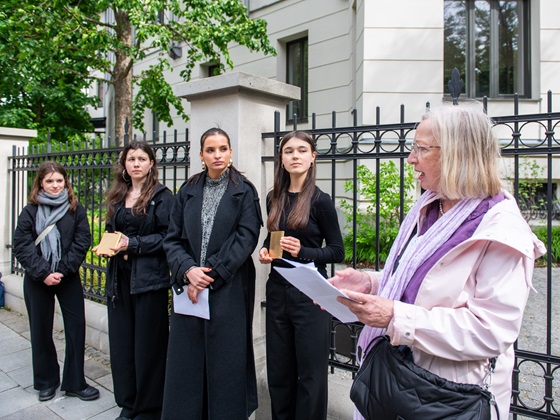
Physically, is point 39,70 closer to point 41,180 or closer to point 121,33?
point 121,33

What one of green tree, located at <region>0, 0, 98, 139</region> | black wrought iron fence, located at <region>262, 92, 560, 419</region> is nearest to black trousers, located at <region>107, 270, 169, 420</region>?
black wrought iron fence, located at <region>262, 92, 560, 419</region>

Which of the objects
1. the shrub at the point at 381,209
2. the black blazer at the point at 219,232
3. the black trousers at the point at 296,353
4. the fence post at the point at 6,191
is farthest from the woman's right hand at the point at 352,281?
the fence post at the point at 6,191

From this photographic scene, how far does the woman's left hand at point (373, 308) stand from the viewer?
1.58 meters

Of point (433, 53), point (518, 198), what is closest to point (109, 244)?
point (518, 198)

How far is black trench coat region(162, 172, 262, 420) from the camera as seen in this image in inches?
113

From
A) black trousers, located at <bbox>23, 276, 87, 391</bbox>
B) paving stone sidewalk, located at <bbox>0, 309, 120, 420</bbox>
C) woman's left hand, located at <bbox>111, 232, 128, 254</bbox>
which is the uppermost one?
woman's left hand, located at <bbox>111, 232, 128, 254</bbox>

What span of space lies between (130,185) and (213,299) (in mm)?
1306

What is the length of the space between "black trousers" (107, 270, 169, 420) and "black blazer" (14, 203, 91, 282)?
61cm

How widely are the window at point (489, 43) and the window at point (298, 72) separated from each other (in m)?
3.69

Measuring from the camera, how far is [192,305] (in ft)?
9.43

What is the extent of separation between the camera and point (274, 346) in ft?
9.33

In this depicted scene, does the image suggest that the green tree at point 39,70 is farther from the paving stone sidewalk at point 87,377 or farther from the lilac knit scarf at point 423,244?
the lilac knit scarf at point 423,244

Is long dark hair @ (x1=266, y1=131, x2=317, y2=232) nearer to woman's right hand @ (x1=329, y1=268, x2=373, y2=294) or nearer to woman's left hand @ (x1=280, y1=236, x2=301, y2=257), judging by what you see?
woman's left hand @ (x1=280, y1=236, x2=301, y2=257)

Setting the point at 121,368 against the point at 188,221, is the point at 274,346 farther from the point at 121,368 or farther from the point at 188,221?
the point at 121,368
